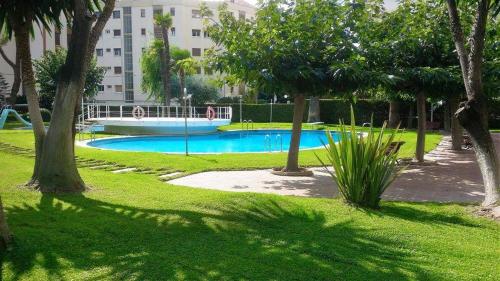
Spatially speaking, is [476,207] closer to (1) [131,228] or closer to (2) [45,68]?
(1) [131,228]

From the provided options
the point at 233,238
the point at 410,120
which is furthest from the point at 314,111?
the point at 233,238

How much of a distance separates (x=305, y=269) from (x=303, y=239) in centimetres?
101

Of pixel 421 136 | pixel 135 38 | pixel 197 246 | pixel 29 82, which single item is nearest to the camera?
pixel 197 246

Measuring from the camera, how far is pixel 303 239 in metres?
5.50

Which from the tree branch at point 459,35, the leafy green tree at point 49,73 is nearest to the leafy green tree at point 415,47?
the tree branch at point 459,35

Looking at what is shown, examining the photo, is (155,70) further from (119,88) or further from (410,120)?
(410,120)

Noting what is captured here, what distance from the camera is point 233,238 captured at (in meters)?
5.48

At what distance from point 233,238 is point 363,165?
2565mm

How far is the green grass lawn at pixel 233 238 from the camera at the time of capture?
4.43 metres

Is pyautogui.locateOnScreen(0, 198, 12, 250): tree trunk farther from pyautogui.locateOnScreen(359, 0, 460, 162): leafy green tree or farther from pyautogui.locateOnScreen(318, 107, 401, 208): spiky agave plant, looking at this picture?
pyautogui.locateOnScreen(359, 0, 460, 162): leafy green tree

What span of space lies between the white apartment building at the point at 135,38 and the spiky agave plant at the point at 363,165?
5118 cm

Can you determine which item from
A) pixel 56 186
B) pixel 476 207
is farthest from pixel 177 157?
pixel 476 207

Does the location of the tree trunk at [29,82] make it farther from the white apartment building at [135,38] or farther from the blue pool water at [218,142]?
the white apartment building at [135,38]

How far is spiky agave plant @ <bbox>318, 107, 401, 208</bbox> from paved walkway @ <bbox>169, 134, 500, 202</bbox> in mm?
1420
